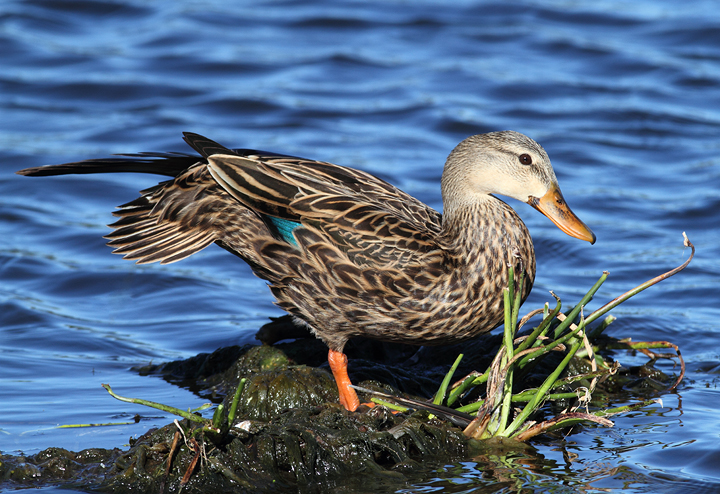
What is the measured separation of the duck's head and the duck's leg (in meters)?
1.05

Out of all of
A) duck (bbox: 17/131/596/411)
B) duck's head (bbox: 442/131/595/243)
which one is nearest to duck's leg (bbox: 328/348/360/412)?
duck (bbox: 17/131/596/411)

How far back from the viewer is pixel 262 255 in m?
5.11

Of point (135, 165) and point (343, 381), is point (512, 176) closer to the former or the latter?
point (343, 381)

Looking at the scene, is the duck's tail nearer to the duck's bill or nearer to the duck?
the duck

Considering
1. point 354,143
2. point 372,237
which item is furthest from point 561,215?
point 354,143

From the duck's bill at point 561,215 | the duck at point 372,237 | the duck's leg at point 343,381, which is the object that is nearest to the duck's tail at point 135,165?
the duck at point 372,237

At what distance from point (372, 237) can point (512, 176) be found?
0.86m

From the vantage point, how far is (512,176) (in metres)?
4.97

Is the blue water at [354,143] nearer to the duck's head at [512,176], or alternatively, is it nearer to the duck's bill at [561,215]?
the duck's bill at [561,215]

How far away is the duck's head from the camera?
195 inches

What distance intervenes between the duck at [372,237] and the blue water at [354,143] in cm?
86

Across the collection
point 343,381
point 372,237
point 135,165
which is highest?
point 135,165

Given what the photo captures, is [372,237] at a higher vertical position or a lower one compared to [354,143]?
higher

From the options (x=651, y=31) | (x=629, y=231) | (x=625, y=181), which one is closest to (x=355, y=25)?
(x=651, y=31)
